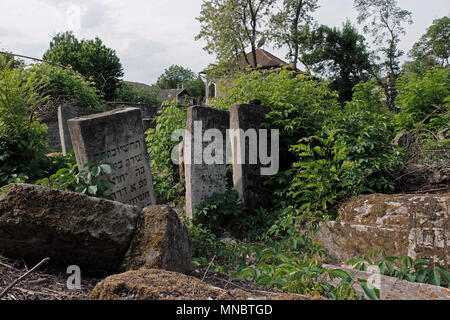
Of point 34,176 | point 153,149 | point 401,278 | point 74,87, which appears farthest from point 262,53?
point 401,278

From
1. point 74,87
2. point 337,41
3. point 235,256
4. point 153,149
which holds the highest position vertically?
point 337,41

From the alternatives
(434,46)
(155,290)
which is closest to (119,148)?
(155,290)

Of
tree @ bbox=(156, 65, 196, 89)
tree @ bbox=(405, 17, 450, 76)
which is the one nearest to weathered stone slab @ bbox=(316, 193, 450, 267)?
tree @ bbox=(405, 17, 450, 76)

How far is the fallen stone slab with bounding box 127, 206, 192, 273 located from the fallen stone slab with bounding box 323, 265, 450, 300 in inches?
50.6

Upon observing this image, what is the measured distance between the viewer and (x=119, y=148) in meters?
4.47

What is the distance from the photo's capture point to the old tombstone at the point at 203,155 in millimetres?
5184

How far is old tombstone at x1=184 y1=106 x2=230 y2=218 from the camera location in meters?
5.18

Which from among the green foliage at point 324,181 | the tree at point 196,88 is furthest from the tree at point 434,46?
the tree at point 196,88

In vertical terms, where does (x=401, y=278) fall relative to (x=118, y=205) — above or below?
below

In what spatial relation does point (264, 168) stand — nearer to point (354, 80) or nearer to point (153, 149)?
point (153, 149)

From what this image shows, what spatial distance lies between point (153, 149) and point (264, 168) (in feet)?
7.89

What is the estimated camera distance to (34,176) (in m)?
5.29

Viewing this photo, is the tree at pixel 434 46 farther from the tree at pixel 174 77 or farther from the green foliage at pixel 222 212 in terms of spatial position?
the tree at pixel 174 77
